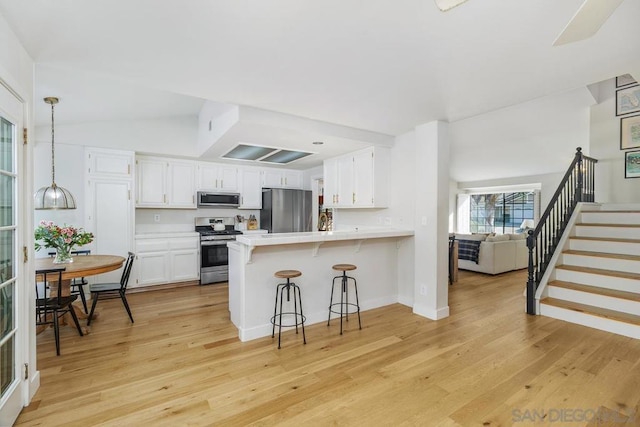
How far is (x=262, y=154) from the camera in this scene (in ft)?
15.8

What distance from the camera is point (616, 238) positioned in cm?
411

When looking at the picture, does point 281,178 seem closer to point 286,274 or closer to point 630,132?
point 286,274

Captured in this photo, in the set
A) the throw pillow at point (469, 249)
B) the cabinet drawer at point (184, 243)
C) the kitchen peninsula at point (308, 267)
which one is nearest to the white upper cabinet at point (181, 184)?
the cabinet drawer at point (184, 243)

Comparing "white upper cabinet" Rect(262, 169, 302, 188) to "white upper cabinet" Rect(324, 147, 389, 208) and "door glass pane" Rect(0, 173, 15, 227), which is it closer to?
"white upper cabinet" Rect(324, 147, 389, 208)

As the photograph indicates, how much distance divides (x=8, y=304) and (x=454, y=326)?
12.3ft

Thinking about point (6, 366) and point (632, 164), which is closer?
point (6, 366)

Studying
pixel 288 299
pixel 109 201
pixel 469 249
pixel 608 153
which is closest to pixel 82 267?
pixel 109 201

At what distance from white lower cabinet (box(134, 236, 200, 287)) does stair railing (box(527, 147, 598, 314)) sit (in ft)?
16.5

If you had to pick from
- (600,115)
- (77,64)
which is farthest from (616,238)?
(77,64)

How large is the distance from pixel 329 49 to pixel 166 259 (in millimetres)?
4390

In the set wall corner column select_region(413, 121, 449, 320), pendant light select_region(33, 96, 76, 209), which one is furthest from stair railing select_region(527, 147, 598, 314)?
pendant light select_region(33, 96, 76, 209)

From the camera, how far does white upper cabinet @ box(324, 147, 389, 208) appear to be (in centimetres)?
423

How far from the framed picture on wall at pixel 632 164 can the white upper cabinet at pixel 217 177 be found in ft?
22.6

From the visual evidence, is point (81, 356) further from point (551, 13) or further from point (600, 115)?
point (600, 115)
